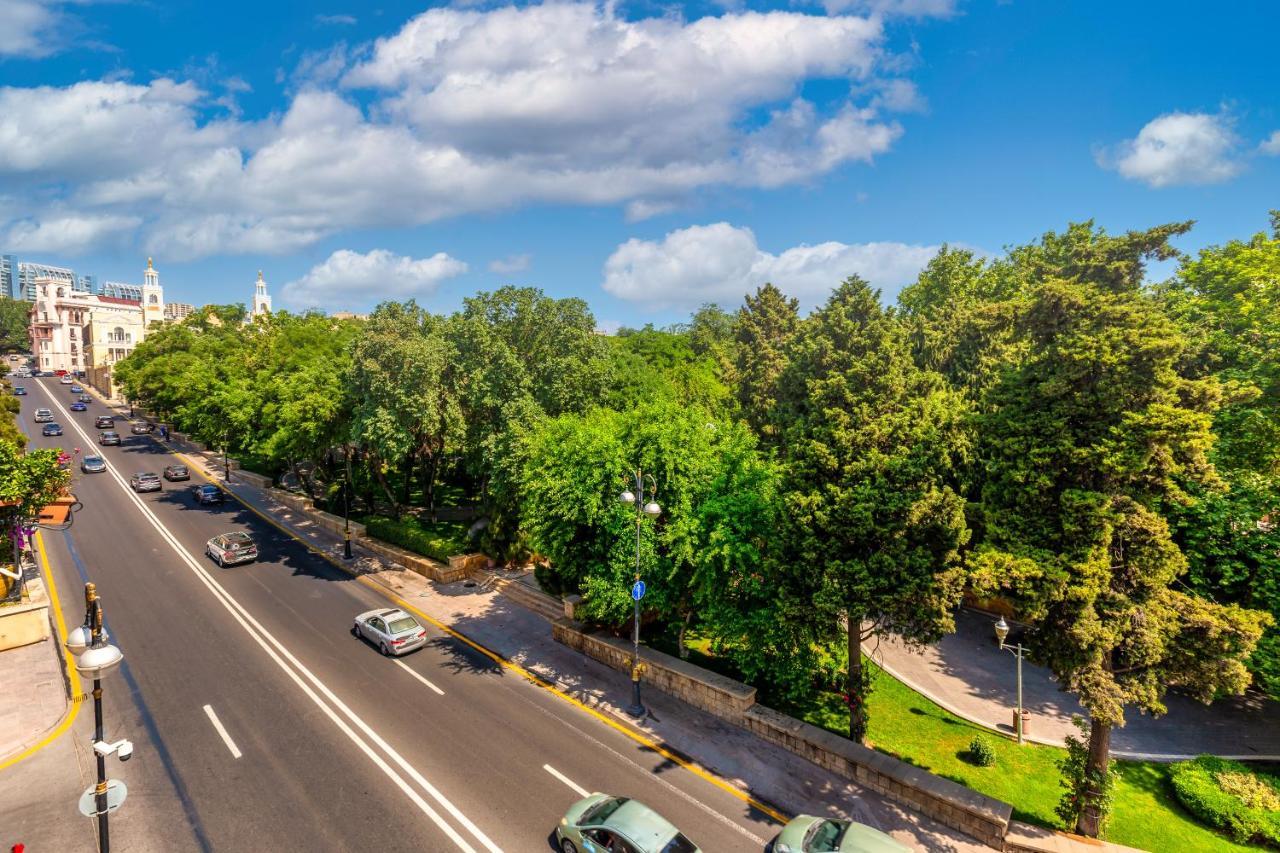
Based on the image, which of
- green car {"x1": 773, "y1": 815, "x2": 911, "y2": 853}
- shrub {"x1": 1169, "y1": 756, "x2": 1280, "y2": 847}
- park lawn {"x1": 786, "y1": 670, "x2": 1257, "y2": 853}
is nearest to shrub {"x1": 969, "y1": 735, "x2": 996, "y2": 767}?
park lawn {"x1": 786, "y1": 670, "x2": 1257, "y2": 853}

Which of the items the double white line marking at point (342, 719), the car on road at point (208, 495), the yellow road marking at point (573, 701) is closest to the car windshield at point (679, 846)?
the yellow road marking at point (573, 701)

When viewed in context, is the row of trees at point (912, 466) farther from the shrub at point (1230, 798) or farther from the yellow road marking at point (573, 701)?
the yellow road marking at point (573, 701)

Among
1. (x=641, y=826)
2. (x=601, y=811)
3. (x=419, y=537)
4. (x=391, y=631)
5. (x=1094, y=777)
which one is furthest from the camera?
(x=419, y=537)

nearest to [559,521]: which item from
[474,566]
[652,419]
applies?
[652,419]

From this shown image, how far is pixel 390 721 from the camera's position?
17500 mm

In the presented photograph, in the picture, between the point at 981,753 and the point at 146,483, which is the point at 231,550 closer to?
the point at 146,483

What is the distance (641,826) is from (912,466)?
1018 centimetres

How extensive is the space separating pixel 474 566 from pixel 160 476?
35944mm

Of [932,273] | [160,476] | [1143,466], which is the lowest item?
[160,476]

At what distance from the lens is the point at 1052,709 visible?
2025cm

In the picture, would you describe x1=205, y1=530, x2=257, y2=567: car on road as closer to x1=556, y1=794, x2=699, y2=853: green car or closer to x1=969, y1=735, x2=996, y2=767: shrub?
x1=556, y1=794, x2=699, y2=853: green car

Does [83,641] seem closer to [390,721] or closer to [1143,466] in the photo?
[390,721]

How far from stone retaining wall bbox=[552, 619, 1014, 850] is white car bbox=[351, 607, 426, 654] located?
20.3 ft

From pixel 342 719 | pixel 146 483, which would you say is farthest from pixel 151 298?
pixel 342 719
